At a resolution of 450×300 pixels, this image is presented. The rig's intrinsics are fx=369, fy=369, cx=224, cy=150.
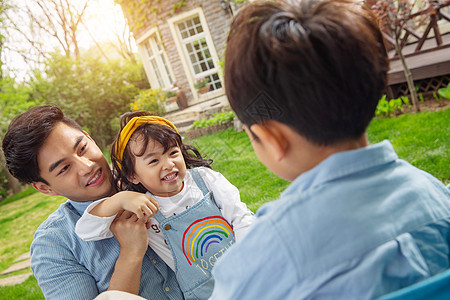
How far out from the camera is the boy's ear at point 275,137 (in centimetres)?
79

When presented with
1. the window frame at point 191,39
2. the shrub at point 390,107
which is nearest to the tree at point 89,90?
the window frame at point 191,39

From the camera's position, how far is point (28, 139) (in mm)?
1415

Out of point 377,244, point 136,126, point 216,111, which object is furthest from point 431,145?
point 216,111

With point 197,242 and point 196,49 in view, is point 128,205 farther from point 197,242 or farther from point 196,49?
point 196,49

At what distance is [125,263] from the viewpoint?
4.53 feet

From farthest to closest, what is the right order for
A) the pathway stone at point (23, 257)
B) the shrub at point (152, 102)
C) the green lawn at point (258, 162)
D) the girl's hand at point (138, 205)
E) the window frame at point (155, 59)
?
1. the window frame at point (155, 59)
2. the shrub at point (152, 102)
3. the pathway stone at point (23, 257)
4. the green lawn at point (258, 162)
5. the girl's hand at point (138, 205)

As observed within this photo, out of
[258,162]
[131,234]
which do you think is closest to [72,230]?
[131,234]

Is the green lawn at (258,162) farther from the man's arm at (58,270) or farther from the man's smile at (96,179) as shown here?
the man's arm at (58,270)

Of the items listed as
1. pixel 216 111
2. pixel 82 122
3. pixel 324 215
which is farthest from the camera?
pixel 82 122

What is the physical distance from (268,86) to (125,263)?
97cm

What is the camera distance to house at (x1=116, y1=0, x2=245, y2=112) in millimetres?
10688

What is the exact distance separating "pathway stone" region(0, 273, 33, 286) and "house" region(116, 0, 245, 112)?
286 inches

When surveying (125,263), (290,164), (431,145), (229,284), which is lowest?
(431,145)

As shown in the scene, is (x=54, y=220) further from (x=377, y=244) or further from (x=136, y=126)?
(x=377, y=244)
